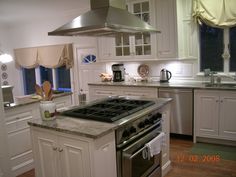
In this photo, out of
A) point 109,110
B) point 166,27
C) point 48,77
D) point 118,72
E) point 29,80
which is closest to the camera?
point 109,110

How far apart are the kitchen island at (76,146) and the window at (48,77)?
4.25 metres

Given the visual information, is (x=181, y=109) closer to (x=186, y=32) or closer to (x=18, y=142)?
(x=186, y=32)

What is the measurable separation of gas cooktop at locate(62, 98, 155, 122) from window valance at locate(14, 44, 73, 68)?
341 centimetres

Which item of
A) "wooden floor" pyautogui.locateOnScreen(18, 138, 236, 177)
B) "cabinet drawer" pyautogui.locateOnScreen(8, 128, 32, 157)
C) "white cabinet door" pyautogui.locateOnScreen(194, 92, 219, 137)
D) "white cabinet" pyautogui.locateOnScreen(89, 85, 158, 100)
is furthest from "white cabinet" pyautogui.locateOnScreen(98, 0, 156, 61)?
"cabinet drawer" pyautogui.locateOnScreen(8, 128, 32, 157)

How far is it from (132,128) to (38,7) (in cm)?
389

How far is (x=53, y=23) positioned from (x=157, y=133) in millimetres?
4714

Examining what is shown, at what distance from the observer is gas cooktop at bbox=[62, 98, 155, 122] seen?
2.29m

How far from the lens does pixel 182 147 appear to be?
3.95m

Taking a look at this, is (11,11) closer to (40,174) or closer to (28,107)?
(28,107)

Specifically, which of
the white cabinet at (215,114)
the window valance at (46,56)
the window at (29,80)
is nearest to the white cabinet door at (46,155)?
the white cabinet at (215,114)

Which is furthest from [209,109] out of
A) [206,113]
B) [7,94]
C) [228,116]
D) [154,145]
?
[7,94]

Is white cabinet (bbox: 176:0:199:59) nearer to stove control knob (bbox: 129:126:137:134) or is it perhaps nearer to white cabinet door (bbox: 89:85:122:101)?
white cabinet door (bbox: 89:85:122:101)

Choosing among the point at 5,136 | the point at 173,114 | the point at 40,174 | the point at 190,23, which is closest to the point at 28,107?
the point at 5,136

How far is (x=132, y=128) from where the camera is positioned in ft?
7.57
